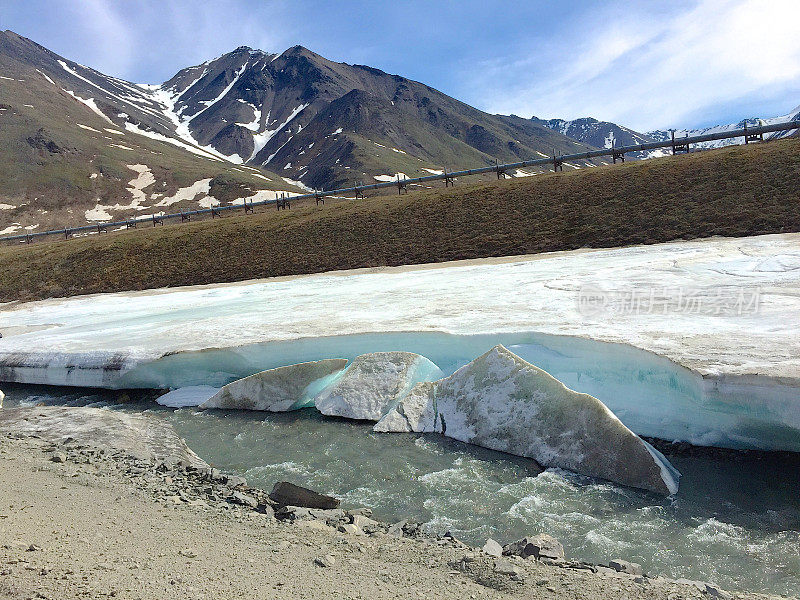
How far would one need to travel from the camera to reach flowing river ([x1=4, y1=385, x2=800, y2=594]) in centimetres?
561

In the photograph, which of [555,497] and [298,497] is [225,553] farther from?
[555,497]

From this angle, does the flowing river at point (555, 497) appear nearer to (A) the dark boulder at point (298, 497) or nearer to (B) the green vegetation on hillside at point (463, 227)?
(A) the dark boulder at point (298, 497)

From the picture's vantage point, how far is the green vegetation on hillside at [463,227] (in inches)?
1069

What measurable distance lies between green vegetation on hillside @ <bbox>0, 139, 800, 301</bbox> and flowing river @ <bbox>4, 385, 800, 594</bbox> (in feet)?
69.4

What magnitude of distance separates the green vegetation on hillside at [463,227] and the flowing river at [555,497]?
21.2 metres

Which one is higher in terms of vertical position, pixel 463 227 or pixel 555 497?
pixel 463 227

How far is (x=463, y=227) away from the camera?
33.2 meters

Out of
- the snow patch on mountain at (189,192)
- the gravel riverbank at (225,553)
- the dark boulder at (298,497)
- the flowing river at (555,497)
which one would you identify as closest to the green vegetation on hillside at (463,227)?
the flowing river at (555,497)

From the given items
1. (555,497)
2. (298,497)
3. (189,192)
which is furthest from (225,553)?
(189,192)

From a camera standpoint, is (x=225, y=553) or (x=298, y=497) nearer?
(x=225, y=553)

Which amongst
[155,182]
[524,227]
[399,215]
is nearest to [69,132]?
[155,182]

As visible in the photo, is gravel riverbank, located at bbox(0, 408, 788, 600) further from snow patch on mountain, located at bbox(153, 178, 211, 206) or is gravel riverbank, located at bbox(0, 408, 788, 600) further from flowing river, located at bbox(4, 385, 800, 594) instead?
snow patch on mountain, located at bbox(153, 178, 211, 206)

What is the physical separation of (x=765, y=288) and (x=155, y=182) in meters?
128

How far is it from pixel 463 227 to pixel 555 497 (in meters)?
27.2
